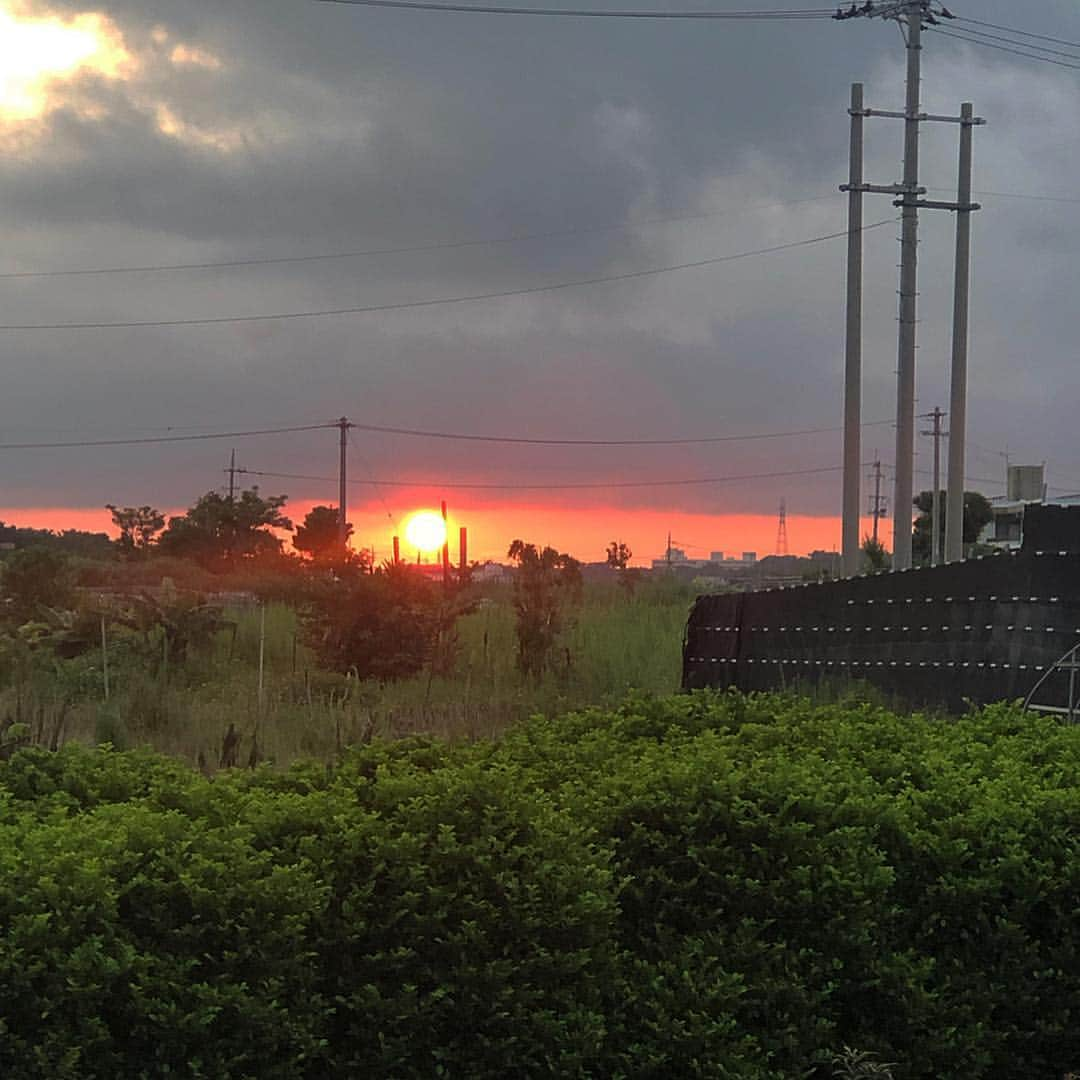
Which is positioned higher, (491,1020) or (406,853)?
(406,853)

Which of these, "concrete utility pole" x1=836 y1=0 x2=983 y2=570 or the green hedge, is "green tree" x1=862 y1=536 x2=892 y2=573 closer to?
"concrete utility pole" x1=836 y1=0 x2=983 y2=570

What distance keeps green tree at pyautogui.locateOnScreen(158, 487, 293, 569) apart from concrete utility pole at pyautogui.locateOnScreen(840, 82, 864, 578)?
91.2ft

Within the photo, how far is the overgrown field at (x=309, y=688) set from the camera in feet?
27.0

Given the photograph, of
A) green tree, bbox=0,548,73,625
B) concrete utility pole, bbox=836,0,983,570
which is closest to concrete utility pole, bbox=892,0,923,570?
concrete utility pole, bbox=836,0,983,570

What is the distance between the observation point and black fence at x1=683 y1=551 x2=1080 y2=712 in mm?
9141

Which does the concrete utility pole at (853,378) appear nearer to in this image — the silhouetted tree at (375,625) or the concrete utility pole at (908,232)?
the concrete utility pole at (908,232)

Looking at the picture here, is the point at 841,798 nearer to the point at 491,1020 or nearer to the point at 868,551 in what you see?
the point at 491,1020

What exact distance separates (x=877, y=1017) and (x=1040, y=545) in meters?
6.43

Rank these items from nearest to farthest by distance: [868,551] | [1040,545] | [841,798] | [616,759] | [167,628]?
[841,798]
[616,759]
[1040,545]
[167,628]
[868,551]

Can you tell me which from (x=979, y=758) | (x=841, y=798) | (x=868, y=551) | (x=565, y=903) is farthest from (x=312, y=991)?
(x=868, y=551)

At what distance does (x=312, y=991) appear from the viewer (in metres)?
2.99

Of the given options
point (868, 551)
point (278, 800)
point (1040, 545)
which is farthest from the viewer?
point (868, 551)

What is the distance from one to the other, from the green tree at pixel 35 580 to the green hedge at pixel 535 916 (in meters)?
13.8

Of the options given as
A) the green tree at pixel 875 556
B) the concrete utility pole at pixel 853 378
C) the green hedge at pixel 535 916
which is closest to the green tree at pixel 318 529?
the green tree at pixel 875 556
